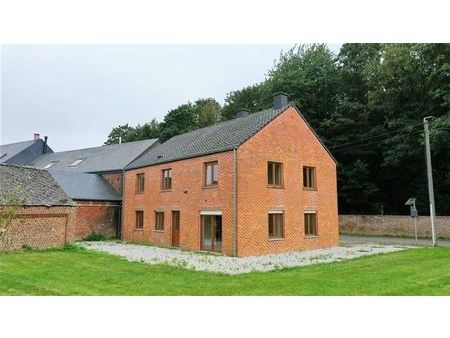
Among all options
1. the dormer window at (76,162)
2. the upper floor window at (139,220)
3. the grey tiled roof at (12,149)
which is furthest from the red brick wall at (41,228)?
the grey tiled roof at (12,149)

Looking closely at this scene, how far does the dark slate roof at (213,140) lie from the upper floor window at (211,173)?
649mm

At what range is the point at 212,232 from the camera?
19.2 m

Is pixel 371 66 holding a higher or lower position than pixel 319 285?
higher

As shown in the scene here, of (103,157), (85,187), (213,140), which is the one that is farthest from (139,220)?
(103,157)

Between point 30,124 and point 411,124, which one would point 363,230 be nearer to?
point 411,124

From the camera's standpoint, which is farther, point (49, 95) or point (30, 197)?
point (49, 95)

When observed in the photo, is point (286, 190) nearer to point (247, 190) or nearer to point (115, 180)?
point (247, 190)

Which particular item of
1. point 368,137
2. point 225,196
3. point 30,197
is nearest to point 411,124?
point 368,137

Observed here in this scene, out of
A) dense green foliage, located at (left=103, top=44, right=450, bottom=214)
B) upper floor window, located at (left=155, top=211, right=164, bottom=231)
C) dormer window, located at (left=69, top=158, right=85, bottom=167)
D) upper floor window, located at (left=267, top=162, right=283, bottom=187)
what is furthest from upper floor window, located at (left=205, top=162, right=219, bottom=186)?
dormer window, located at (left=69, top=158, right=85, bottom=167)

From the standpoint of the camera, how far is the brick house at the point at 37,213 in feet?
64.6

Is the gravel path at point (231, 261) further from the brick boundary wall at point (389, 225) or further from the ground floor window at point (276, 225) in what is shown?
the brick boundary wall at point (389, 225)

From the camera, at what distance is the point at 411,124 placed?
3203cm

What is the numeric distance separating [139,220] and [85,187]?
5.97 meters

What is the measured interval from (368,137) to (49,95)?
27937mm
